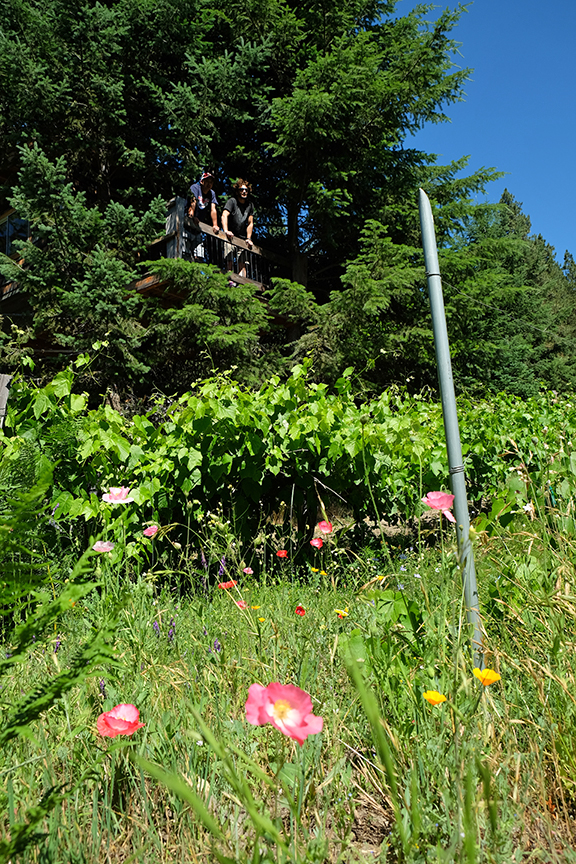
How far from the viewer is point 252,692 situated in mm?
675

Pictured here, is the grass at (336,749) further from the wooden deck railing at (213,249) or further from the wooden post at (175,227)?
the wooden deck railing at (213,249)

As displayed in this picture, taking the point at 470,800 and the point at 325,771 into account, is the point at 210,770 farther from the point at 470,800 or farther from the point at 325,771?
the point at 470,800

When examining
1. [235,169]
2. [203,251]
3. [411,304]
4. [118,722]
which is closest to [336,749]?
[118,722]

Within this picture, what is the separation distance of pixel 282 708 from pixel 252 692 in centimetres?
4

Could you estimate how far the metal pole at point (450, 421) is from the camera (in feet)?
5.00

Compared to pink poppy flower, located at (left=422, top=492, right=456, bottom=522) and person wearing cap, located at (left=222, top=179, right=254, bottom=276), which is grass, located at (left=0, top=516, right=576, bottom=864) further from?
person wearing cap, located at (left=222, top=179, right=254, bottom=276)

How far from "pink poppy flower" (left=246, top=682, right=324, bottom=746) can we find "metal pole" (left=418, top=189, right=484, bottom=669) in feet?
2.99

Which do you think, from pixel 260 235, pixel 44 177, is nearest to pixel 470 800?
pixel 44 177

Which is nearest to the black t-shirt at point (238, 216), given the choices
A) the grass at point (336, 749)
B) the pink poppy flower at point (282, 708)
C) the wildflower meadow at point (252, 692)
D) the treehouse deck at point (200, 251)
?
the treehouse deck at point (200, 251)

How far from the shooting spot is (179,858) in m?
0.98

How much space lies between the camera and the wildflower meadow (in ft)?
2.71

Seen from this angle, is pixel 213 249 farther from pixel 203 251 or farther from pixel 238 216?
pixel 238 216

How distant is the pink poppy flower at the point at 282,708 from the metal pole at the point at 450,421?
91 cm

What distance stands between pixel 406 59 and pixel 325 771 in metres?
11.1
